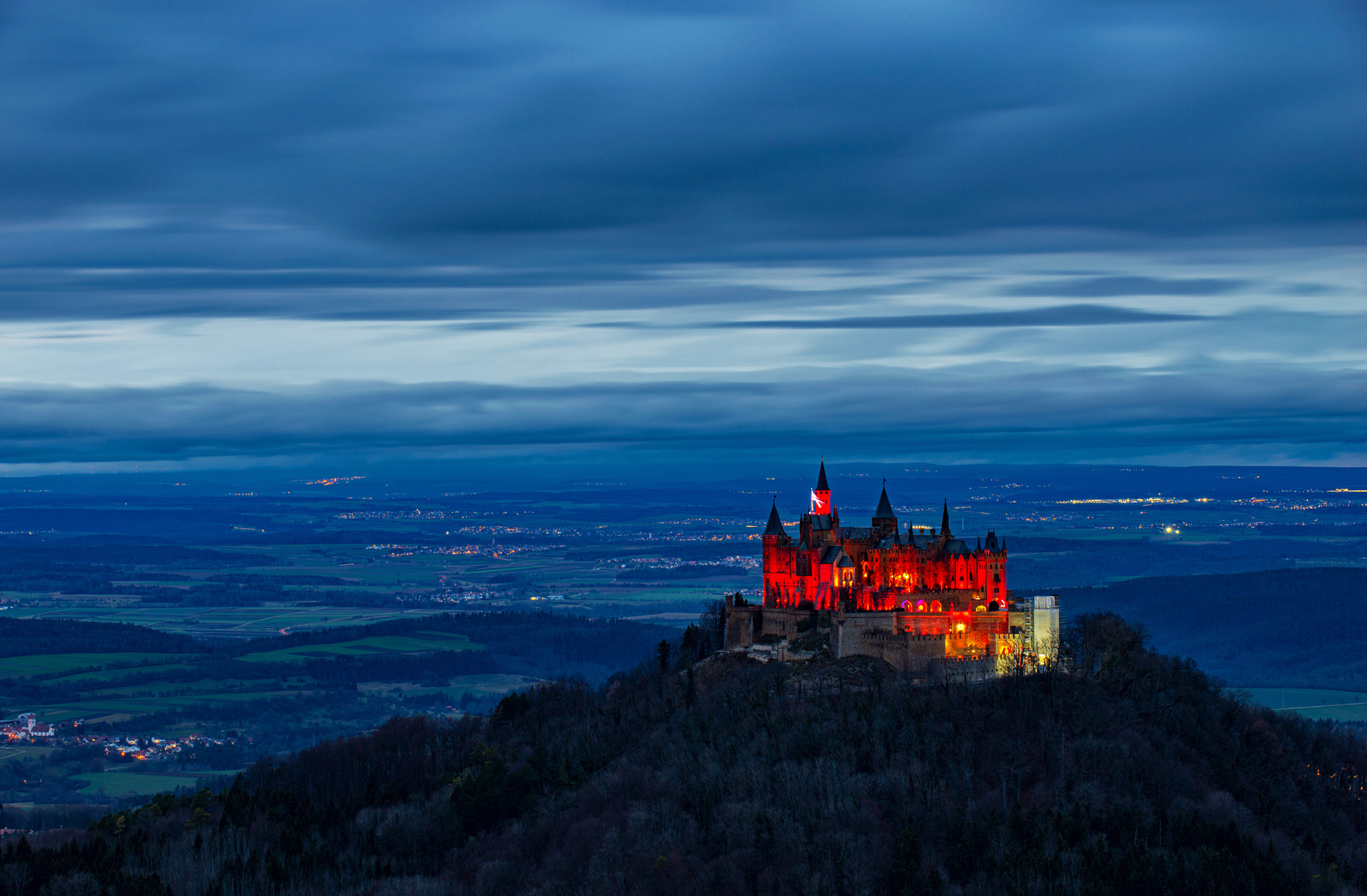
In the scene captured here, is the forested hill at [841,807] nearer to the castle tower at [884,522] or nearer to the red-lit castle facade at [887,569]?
the red-lit castle facade at [887,569]

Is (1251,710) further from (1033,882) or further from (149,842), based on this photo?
(149,842)

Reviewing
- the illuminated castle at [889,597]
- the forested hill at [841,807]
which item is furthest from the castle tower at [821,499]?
the forested hill at [841,807]

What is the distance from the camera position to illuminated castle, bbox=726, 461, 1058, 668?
5030 inches

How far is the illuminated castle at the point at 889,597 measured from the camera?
12775cm

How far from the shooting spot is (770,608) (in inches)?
5472

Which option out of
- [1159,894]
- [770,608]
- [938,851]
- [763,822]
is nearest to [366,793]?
[770,608]

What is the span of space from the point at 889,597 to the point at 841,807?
28.8m

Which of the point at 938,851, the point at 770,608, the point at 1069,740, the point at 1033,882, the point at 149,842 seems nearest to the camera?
the point at 1033,882

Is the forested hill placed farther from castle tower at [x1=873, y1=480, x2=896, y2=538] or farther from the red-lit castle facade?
castle tower at [x1=873, y1=480, x2=896, y2=538]

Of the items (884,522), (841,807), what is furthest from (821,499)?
(841,807)

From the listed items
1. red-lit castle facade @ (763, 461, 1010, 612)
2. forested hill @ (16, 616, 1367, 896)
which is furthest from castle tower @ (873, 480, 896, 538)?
forested hill @ (16, 616, 1367, 896)

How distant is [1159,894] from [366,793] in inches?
3263

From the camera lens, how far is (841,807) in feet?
345

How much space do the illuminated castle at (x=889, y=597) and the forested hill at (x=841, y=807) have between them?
358 centimetres
